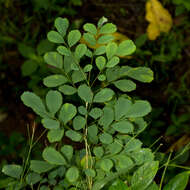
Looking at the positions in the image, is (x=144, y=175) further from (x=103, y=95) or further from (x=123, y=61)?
(x=123, y=61)

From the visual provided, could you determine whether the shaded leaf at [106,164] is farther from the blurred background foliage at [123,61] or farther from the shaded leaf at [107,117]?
the blurred background foliage at [123,61]

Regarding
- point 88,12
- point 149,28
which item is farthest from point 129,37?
point 88,12

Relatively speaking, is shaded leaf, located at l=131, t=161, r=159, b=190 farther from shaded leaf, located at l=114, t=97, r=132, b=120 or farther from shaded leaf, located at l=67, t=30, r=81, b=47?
shaded leaf, located at l=67, t=30, r=81, b=47

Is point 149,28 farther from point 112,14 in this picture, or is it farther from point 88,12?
point 88,12

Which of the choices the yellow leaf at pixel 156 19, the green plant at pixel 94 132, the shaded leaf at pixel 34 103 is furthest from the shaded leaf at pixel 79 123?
the yellow leaf at pixel 156 19

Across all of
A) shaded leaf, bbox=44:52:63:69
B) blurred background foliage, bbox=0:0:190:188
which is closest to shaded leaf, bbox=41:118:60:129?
shaded leaf, bbox=44:52:63:69
